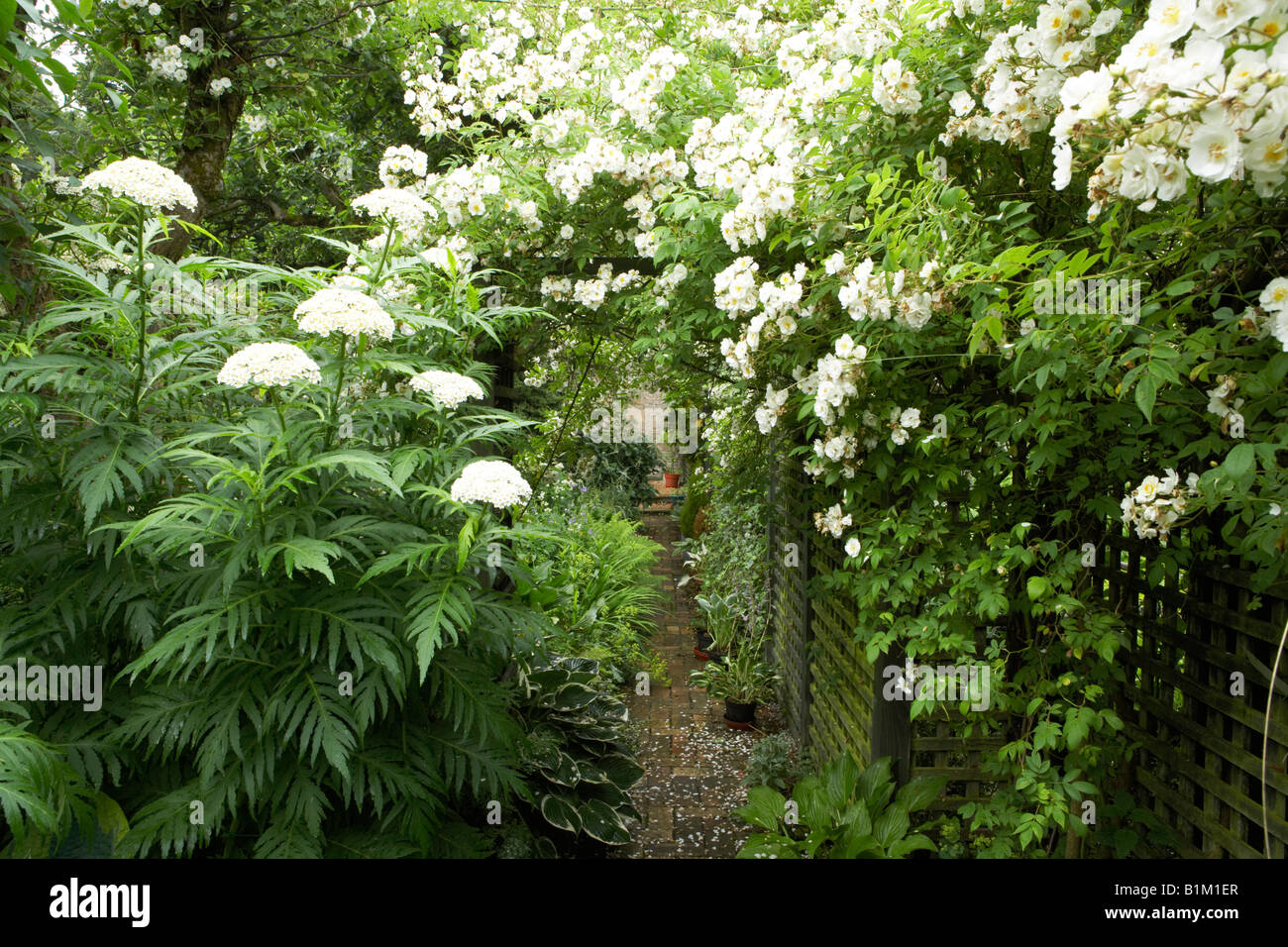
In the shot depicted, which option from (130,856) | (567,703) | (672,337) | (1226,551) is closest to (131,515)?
(130,856)

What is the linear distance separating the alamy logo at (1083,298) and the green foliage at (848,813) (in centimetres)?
164

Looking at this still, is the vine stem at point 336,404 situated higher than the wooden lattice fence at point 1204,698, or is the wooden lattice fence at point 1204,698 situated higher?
the vine stem at point 336,404

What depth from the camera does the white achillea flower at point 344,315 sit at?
1.87m

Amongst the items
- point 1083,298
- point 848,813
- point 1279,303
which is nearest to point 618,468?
point 848,813

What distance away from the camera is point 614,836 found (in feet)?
10.5

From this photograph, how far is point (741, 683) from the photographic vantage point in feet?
15.9

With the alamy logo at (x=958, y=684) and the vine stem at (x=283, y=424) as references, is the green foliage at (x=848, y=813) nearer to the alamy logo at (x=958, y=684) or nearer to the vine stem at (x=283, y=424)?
the alamy logo at (x=958, y=684)

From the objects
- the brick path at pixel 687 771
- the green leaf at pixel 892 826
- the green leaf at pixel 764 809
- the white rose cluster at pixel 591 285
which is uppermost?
the white rose cluster at pixel 591 285

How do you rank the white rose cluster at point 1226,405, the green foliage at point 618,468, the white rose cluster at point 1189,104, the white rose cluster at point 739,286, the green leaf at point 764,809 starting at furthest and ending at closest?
1. the green foliage at point 618,468
2. the green leaf at point 764,809
3. the white rose cluster at point 739,286
4. the white rose cluster at point 1226,405
5. the white rose cluster at point 1189,104

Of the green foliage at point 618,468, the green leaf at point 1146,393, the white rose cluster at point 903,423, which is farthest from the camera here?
the green foliage at point 618,468

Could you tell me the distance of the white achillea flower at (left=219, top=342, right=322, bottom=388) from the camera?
5.85 feet

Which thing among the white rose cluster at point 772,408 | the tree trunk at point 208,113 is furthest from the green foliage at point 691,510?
the white rose cluster at point 772,408

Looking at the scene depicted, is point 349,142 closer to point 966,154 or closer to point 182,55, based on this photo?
point 182,55

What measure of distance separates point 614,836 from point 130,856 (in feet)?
5.67
